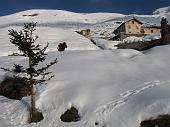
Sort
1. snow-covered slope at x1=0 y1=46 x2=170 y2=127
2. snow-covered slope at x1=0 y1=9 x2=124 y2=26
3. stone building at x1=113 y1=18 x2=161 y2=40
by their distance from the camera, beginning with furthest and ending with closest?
snow-covered slope at x1=0 y1=9 x2=124 y2=26, stone building at x1=113 y1=18 x2=161 y2=40, snow-covered slope at x1=0 y1=46 x2=170 y2=127

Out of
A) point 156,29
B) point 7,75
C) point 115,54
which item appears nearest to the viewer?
point 7,75

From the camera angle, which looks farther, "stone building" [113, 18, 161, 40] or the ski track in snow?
"stone building" [113, 18, 161, 40]

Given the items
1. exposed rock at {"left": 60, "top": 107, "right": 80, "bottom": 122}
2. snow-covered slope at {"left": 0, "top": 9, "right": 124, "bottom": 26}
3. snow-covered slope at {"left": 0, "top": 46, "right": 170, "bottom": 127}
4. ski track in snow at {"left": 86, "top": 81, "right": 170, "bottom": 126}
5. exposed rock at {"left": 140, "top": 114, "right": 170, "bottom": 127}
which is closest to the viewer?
exposed rock at {"left": 140, "top": 114, "right": 170, "bottom": 127}

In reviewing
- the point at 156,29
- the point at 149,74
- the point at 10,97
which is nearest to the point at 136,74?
the point at 149,74

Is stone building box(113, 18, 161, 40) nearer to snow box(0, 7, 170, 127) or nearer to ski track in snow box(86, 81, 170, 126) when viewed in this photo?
snow box(0, 7, 170, 127)

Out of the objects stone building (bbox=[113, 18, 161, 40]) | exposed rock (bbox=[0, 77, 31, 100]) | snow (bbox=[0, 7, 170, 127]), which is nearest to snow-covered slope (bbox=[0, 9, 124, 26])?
stone building (bbox=[113, 18, 161, 40])

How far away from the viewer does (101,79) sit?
30.9 m

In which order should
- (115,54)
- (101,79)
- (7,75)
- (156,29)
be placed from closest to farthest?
1. (101,79)
2. (7,75)
3. (115,54)
4. (156,29)

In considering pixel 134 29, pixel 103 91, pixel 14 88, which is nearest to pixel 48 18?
pixel 134 29

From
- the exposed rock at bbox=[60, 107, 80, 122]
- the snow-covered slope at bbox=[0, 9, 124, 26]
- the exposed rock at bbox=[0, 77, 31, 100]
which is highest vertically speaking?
the snow-covered slope at bbox=[0, 9, 124, 26]

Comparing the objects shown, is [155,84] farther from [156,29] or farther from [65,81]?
[156,29]

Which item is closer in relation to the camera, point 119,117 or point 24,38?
point 119,117

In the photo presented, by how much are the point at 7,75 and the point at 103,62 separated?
855 cm

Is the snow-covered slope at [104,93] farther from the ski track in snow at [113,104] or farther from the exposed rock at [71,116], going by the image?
the exposed rock at [71,116]
